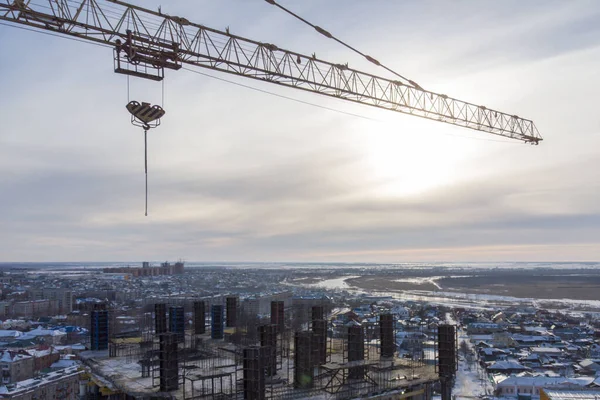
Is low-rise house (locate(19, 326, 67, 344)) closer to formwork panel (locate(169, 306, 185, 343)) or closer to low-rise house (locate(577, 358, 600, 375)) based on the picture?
formwork panel (locate(169, 306, 185, 343))

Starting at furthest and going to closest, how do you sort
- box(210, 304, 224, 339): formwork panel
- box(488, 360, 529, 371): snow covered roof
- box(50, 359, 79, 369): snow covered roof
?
box(488, 360, 529, 371): snow covered roof < box(50, 359, 79, 369): snow covered roof < box(210, 304, 224, 339): formwork panel

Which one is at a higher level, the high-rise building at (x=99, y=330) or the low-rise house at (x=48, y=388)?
the high-rise building at (x=99, y=330)

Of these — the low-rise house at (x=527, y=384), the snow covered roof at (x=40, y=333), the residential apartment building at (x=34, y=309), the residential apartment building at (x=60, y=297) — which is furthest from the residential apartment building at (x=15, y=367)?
the residential apartment building at (x=60, y=297)

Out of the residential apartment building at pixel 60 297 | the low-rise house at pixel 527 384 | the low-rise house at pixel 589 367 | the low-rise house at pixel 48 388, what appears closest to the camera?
the low-rise house at pixel 48 388

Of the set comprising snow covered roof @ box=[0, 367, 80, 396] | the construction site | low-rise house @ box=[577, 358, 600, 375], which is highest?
the construction site

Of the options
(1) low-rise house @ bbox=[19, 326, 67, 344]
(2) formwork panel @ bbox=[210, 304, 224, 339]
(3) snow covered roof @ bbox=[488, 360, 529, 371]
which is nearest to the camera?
(2) formwork panel @ bbox=[210, 304, 224, 339]

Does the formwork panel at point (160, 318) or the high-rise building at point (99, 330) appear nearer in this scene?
the high-rise building at point (99, 330)

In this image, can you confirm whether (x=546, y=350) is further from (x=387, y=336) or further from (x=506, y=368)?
(x=387, y=336)

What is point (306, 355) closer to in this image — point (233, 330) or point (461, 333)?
point (233, 330)

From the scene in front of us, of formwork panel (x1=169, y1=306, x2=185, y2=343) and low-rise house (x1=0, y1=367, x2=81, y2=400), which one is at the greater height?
formwork panel (x1=169, y1=306, x2=185, y2=343)

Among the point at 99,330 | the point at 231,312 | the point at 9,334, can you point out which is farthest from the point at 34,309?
the point at 99,330

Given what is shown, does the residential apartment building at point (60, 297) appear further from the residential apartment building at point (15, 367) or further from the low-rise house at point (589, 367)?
the low-rise house at point (589, 367)

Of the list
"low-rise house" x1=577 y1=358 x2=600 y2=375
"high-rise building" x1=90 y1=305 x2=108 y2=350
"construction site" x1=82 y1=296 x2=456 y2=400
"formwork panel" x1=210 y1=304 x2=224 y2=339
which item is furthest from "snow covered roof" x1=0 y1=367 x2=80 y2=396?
"low-rise house" x1=577 y1=358 x2=600 y2=375
